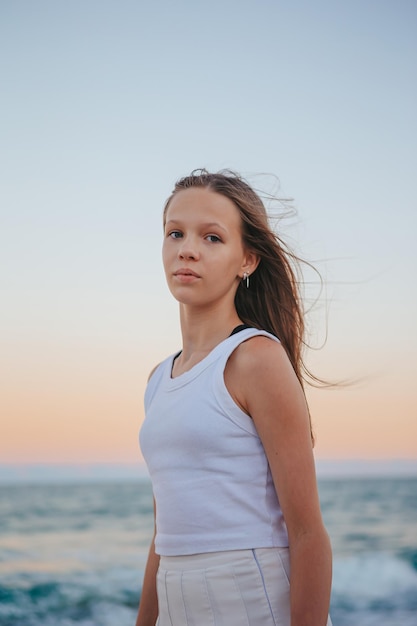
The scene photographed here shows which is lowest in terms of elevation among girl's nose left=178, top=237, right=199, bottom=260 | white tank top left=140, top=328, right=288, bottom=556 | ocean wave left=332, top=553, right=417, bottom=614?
ocean wave left=332, top=553, right=417, bottom=614

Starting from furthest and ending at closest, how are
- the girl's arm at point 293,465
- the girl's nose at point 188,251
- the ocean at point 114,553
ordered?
the ocean at point 114,553 < the girl's nose at point 188,251 < the girl's arm at point 293,465

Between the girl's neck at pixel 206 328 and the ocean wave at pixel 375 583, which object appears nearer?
the girl's neck at pixel 206 328

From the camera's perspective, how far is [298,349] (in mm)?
2168

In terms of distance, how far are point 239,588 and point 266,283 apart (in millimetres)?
772

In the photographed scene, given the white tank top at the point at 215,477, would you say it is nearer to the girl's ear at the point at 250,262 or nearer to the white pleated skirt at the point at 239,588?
the white pleated skirt at the point at 239,588

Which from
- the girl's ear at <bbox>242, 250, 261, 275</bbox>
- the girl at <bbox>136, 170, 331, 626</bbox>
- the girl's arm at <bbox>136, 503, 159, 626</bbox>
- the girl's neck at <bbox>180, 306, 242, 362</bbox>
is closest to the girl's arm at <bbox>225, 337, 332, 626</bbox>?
the girl at <bbox>136, 170, 331, 626</bbox>

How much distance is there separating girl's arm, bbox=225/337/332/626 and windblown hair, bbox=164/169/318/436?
0.30m

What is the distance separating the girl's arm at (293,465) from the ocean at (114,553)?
864 cm

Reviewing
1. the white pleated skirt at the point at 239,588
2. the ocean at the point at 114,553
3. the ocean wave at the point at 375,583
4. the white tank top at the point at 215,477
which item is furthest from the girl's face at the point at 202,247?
the ocean wave at the point at 375,583

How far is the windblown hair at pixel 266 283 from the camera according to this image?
6.99 ft

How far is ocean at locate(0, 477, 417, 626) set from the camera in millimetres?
10961

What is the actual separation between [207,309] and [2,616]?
9819 mm

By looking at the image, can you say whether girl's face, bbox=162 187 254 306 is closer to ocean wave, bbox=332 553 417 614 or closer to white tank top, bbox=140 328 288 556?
white tank top, bbox=140 328 288 556

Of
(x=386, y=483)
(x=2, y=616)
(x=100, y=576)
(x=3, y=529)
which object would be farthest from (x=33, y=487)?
(x=2, y=616)
